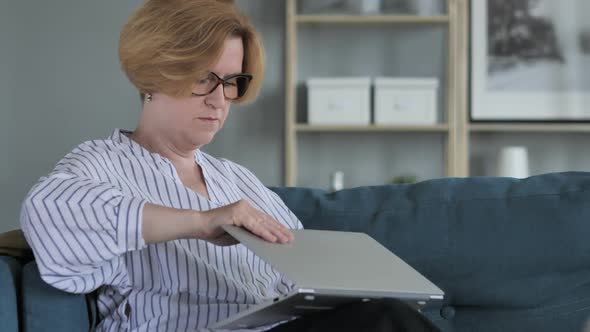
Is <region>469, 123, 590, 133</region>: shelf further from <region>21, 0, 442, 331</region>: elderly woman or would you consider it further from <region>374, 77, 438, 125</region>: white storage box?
<region>21, 0, 442, 331</region>: elderly woman

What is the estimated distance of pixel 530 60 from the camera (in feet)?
14.0

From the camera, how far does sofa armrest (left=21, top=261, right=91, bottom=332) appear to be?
59.4 inches

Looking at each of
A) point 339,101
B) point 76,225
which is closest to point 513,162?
point 339,101

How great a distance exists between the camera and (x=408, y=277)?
1.39 metres

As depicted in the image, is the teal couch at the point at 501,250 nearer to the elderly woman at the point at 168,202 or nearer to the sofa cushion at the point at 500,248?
the sofa cushion at the point at 500,248

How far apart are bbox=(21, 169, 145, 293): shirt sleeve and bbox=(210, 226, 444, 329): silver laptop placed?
16cm

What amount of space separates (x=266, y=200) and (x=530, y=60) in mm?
2644

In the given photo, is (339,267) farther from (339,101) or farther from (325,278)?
(339,101)

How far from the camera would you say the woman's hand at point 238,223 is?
144 cm

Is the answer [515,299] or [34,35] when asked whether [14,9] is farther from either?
[515,299]

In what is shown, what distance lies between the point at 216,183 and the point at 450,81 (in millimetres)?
2359

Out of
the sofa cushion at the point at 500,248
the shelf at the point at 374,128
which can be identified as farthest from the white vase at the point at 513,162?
the sofa cushion at the point at 500,248

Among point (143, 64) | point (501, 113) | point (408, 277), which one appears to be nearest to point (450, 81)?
point (501, 113)

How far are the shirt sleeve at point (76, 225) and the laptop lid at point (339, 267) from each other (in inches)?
6.2
